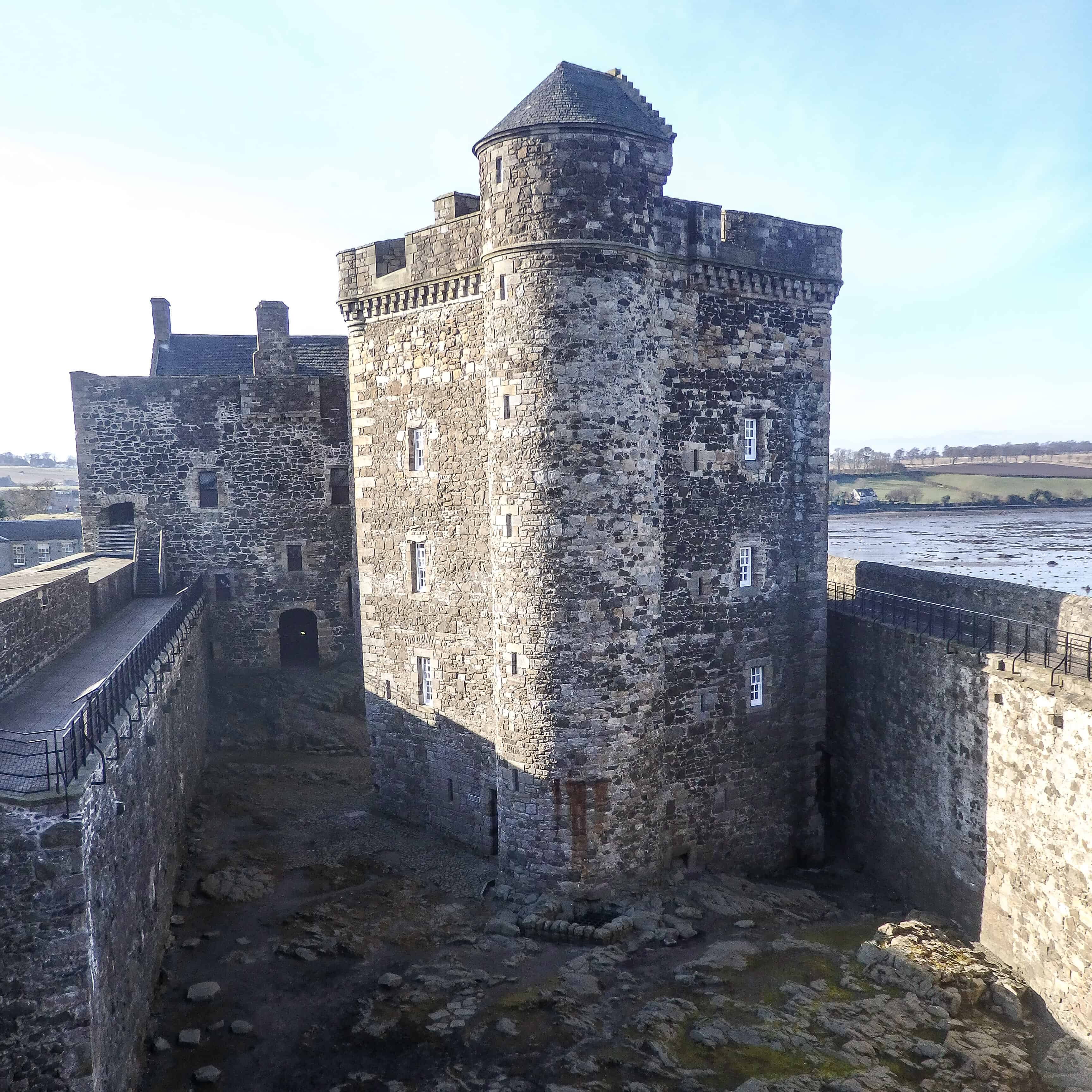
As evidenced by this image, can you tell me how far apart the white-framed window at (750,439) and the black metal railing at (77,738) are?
1242cm

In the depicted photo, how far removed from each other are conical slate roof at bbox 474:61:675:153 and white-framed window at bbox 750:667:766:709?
10.9 m

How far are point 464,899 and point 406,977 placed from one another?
2781 mm

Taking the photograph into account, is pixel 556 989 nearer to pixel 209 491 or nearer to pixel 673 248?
pixel 673 248

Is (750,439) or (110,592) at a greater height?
(750,439)

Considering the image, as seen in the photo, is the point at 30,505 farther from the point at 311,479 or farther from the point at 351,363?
the point at 351,363

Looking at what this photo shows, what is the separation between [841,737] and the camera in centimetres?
1942

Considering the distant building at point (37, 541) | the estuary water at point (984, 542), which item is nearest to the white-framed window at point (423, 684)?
the estuary water at point (984, 542)

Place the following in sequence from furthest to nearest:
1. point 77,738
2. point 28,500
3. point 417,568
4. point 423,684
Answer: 1. point 28,500
2. point 423,684
3. point 417,568
4. point 77,738

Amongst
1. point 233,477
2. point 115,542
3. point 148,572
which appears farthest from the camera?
point 233,477

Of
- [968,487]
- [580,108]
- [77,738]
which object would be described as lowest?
[77,738]

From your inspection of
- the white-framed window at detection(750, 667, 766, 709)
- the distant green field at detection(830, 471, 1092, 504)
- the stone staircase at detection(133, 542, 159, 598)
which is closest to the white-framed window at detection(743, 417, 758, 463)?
the white-framed window at detection(750, 667, 766, 709)

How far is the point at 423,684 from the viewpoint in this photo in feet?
63.3

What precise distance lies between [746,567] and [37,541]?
37.0 m

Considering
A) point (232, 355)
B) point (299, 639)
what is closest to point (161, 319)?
point (232, 355)
